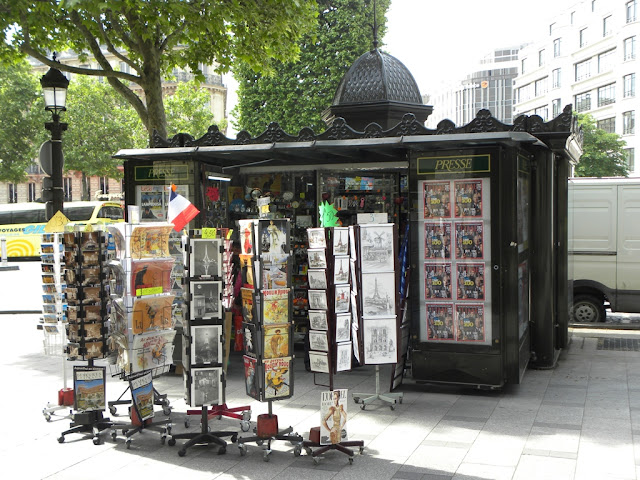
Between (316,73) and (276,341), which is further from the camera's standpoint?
(316,73)

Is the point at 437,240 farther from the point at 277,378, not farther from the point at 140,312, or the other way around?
the point at 140,312

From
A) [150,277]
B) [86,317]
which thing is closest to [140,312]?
[150,277]

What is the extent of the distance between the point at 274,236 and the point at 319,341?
1174 mm

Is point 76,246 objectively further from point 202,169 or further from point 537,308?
point 537,308

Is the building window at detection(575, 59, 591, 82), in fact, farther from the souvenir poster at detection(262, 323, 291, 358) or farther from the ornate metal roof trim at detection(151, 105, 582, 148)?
the souvenir poster at detection(262, 323, 291, 358)

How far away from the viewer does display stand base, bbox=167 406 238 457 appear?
19.8 ft

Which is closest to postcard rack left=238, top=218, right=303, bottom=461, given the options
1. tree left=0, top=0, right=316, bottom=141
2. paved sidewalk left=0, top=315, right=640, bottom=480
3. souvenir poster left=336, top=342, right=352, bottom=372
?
paved sidewalk left=0, top=315, right=640, bottom=480

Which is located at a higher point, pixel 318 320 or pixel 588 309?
pixel 318 320

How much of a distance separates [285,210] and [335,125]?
8.14 feet

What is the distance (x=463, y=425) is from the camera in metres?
6.74

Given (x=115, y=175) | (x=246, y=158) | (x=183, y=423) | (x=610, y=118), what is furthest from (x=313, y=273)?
(x=610, y=118)

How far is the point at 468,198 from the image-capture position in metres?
7.87

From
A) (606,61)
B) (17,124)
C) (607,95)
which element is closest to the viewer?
(17,124)

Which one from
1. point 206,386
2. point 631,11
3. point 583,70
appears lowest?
point 206,386
